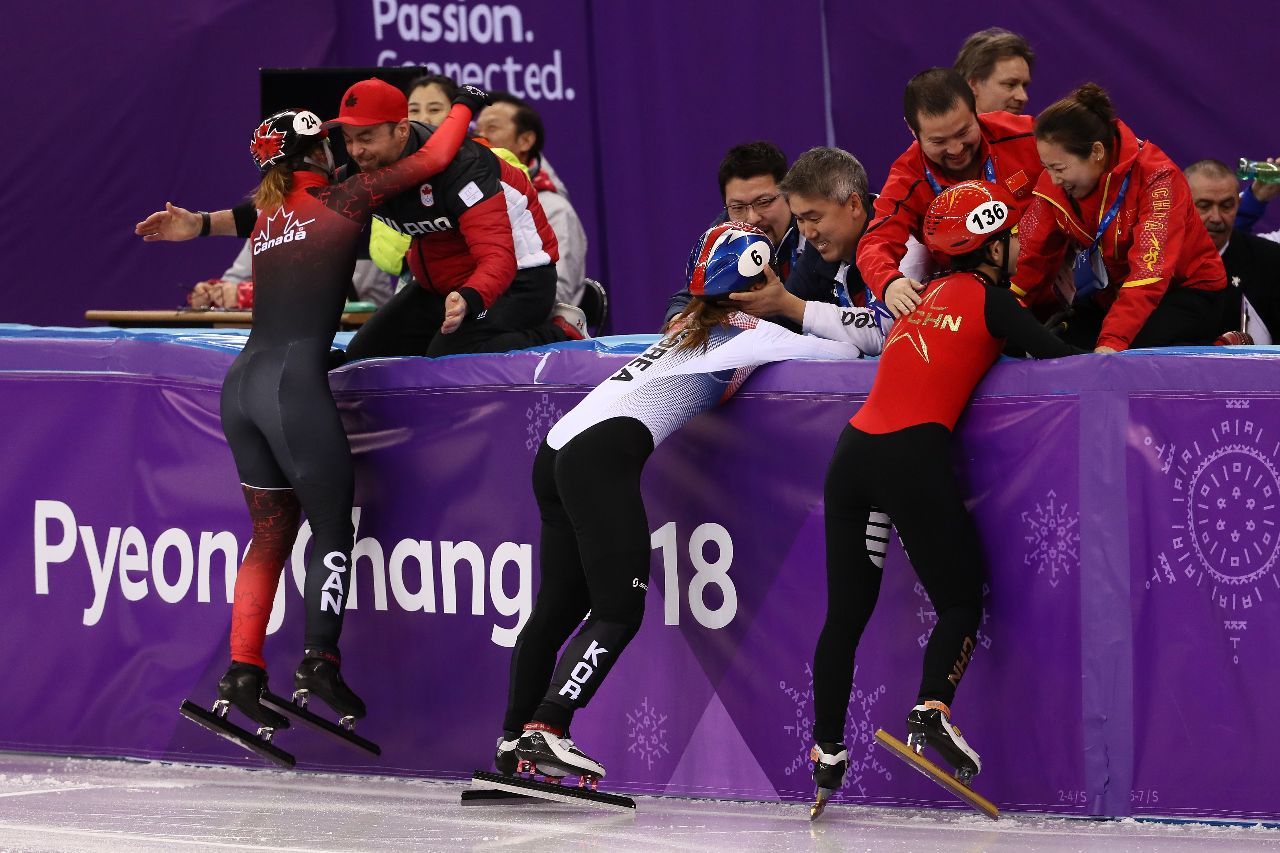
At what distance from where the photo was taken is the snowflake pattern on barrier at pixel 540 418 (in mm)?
4949

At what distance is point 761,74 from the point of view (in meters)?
8.42

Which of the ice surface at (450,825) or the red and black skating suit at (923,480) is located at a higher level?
the red and black skating suit at (923,480)

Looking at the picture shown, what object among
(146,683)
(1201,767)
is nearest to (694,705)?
(1201,767)

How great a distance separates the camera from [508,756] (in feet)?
15.1

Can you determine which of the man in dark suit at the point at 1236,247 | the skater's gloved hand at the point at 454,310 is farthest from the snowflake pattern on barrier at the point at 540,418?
the man in dark suit at the point at 1236,247

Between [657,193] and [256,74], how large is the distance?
95.7 inches

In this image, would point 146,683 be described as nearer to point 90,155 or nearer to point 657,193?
point 657,193

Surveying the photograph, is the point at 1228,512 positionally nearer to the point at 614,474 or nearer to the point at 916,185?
the point at 916,185

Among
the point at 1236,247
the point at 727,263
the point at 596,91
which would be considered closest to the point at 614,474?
the point at 727,263

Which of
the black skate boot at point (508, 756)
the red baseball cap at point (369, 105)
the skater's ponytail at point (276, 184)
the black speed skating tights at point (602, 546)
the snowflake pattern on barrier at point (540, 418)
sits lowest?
the black skate boot at point (508, 756)

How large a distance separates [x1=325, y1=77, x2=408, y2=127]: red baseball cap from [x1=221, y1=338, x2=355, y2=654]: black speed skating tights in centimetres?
65

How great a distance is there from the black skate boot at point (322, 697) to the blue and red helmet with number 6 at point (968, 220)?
2.03m

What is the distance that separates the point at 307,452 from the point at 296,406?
134 mm

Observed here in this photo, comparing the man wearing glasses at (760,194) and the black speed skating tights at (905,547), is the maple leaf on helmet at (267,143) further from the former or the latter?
the black speed skating tights at (905,547)
